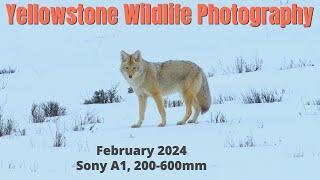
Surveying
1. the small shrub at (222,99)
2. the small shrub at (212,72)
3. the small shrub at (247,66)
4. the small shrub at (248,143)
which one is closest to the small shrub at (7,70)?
the small shrub at (212,72)

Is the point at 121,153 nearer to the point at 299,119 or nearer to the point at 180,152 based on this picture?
the point at 180,152

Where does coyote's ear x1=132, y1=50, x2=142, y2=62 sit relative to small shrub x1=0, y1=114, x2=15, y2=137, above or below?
above

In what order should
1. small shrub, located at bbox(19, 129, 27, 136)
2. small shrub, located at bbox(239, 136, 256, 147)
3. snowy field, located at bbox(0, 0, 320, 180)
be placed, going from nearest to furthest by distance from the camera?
snowy field, located at bbox(0, 0, 320, 180)
small shrub, located at bbox(239, 136, 256, 147)
small shrub, located at bbox(19, 129, 27, 136)

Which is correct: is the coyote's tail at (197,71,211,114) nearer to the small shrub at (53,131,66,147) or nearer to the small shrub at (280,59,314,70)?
the small shrub at (53,131,66,147)

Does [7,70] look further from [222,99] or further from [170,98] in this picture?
[222,99]

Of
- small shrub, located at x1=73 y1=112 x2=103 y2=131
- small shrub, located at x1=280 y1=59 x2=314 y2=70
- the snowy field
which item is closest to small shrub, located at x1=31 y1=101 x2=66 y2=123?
the snowy field

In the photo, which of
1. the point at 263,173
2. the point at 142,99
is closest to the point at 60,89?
the point at 142,99

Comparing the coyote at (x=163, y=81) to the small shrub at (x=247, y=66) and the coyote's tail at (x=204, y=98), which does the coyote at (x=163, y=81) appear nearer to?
the coyote's tail at (x=204, y=98)
